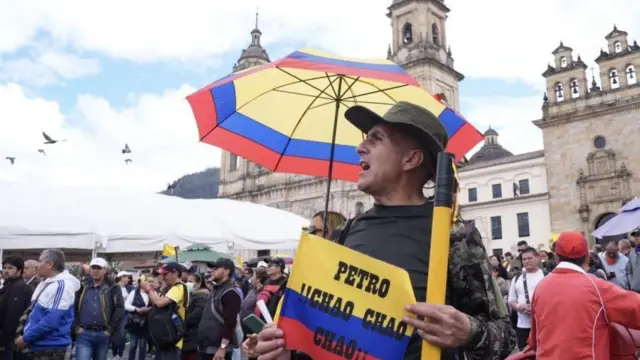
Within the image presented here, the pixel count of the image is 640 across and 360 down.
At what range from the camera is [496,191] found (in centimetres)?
3984

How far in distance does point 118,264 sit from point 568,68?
3050 cm

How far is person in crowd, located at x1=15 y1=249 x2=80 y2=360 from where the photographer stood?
583 cm

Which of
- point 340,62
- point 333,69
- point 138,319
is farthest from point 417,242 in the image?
point 138,319

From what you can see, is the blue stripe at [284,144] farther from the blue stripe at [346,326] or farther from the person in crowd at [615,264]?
the person in crowd at [615,264]

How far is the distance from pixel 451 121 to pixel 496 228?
122ft

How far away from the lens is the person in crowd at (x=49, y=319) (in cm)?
583

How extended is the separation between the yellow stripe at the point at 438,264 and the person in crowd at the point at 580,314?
226 centimetres

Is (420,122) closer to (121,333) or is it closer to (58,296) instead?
(58,296)

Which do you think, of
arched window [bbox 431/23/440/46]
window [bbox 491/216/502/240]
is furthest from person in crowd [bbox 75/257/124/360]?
arched window [bbox 431/23/440/46]

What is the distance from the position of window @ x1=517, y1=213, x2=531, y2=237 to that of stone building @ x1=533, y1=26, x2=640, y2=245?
15.9 feet

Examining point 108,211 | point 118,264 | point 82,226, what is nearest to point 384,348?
point 82,226

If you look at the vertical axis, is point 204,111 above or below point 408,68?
below

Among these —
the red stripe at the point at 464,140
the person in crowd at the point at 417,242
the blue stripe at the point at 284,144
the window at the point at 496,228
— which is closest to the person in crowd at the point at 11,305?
the blue stripe at the point at 284,144

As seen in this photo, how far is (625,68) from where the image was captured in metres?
31.8
